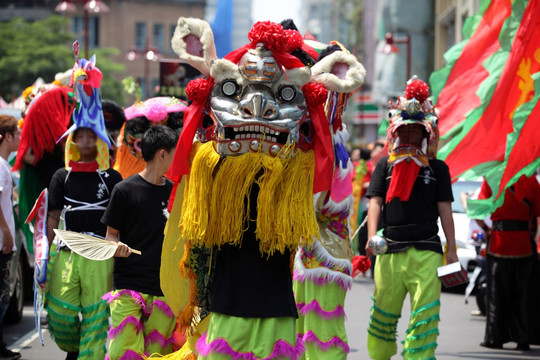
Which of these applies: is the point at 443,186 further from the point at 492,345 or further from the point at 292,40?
the point at 292,40

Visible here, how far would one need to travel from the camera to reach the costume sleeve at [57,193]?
7590 mm

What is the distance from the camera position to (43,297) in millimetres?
7438

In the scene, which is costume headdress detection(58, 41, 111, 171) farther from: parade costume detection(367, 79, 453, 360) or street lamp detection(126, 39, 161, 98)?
parade costume detection(367, 79, 453, 360)

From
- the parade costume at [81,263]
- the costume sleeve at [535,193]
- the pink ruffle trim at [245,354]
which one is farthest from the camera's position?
the costume sleeve at [535,193]

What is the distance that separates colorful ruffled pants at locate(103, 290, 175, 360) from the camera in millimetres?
6598

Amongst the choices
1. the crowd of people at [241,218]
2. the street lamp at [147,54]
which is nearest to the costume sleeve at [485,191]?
the crowd of people at [241,218]

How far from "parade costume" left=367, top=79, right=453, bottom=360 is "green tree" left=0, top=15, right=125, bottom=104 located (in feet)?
122

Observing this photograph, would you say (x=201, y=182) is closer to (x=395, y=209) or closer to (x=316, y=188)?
(x=316, y=188)

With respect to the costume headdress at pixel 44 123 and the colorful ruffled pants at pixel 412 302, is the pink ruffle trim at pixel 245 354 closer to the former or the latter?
the colorful ruffled pants at pixel 412 302

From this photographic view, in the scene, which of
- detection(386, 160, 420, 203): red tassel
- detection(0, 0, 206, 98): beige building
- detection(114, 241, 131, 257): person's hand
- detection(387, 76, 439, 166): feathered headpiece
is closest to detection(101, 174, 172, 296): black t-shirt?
detection(114, 241, 131, 257): person's hand

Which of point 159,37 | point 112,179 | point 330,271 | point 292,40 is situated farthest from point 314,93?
point 159,37

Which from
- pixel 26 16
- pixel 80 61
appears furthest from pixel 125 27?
pixel 80 61

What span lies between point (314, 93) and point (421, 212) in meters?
2.70

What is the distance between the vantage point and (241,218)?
527 centimetres
